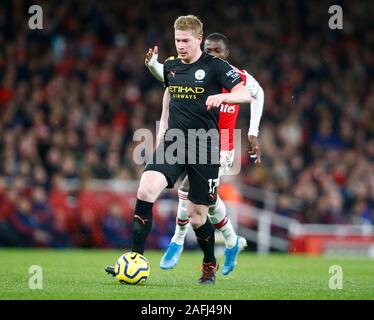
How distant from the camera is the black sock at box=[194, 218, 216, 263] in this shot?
880cm

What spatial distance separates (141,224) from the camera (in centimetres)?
823

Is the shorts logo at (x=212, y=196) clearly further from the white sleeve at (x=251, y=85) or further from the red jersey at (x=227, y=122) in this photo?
the white sleeve at (x=251, y=85)

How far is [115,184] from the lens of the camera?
57.1 feet

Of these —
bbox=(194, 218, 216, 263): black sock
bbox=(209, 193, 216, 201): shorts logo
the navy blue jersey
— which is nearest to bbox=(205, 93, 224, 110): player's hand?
the navy blue jersey

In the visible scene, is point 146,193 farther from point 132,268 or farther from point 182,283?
point 182,283

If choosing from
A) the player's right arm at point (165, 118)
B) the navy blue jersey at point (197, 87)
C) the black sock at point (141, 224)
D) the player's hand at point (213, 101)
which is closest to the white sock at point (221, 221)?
the player's right arm at point (165, 118)

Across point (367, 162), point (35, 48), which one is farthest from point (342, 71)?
point (35, 48)

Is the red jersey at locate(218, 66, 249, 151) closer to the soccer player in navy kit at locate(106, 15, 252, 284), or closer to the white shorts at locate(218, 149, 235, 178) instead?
the white shorts at locate(218, 149, 235, 178)

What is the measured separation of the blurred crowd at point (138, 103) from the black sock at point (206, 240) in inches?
310

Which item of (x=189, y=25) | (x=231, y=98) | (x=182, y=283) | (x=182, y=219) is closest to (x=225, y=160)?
(x=182, y=219)

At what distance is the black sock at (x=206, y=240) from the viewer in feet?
28.9

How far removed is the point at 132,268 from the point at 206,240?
98cm

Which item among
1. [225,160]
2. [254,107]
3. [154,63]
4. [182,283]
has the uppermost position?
[154,63]
